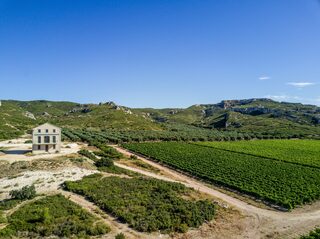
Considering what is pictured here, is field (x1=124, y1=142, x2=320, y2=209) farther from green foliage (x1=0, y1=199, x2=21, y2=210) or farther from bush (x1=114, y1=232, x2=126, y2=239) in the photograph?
green foliage (x1=0, y1=199, x2=21, y2=210)

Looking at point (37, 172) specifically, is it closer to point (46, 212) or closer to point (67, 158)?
point (67, 158)

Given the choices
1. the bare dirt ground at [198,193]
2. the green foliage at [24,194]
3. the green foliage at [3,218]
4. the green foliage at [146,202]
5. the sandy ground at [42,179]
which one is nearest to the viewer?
the bare dirt ground at [198,193]

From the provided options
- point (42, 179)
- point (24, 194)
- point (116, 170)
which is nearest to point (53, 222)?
point (24, 194)

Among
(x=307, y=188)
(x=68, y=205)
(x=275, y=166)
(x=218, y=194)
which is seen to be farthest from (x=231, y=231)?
(x=275, y=166)

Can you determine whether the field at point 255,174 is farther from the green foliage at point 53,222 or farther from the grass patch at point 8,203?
the grass patch at point 8,203

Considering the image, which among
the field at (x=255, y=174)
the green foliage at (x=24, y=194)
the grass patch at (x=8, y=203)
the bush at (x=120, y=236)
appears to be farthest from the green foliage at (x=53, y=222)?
the field at (x=255, y=174)

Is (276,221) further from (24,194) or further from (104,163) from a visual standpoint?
(104,163)
